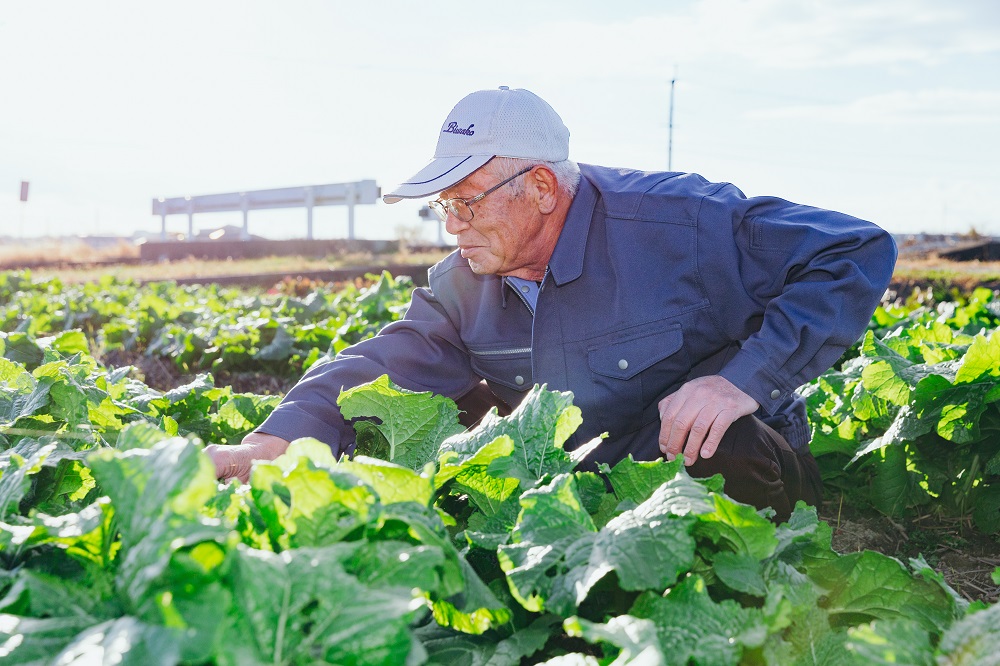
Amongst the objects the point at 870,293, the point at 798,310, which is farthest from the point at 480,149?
the point at 870,293

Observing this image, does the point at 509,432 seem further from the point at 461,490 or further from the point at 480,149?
the point at 480,149

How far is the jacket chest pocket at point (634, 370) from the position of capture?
2.77 metres

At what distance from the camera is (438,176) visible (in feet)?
8.79

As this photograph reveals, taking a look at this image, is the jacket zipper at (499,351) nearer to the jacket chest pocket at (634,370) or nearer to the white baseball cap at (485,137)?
the jacket chest pocket at (634,370)

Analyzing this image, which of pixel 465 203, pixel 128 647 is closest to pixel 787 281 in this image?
pixel 465 203

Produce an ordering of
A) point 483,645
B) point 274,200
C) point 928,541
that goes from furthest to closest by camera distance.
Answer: point 274,200
point 928,541
point 483,645

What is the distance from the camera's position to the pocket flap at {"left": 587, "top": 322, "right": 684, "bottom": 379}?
276 centimetres

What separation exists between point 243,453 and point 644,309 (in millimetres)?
1341

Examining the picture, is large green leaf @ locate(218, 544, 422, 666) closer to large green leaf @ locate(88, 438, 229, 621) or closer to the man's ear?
large green leaf @ locate(88, 438, 229, 621)

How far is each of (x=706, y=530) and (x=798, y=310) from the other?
1333 millimetres

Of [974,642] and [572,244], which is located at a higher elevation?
[572,244]

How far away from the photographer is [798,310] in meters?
2.46

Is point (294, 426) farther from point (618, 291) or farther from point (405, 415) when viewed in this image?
point (618, 291)

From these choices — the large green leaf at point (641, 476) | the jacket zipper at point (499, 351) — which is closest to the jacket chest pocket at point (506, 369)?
the jacket zipper at point (499, 351)
